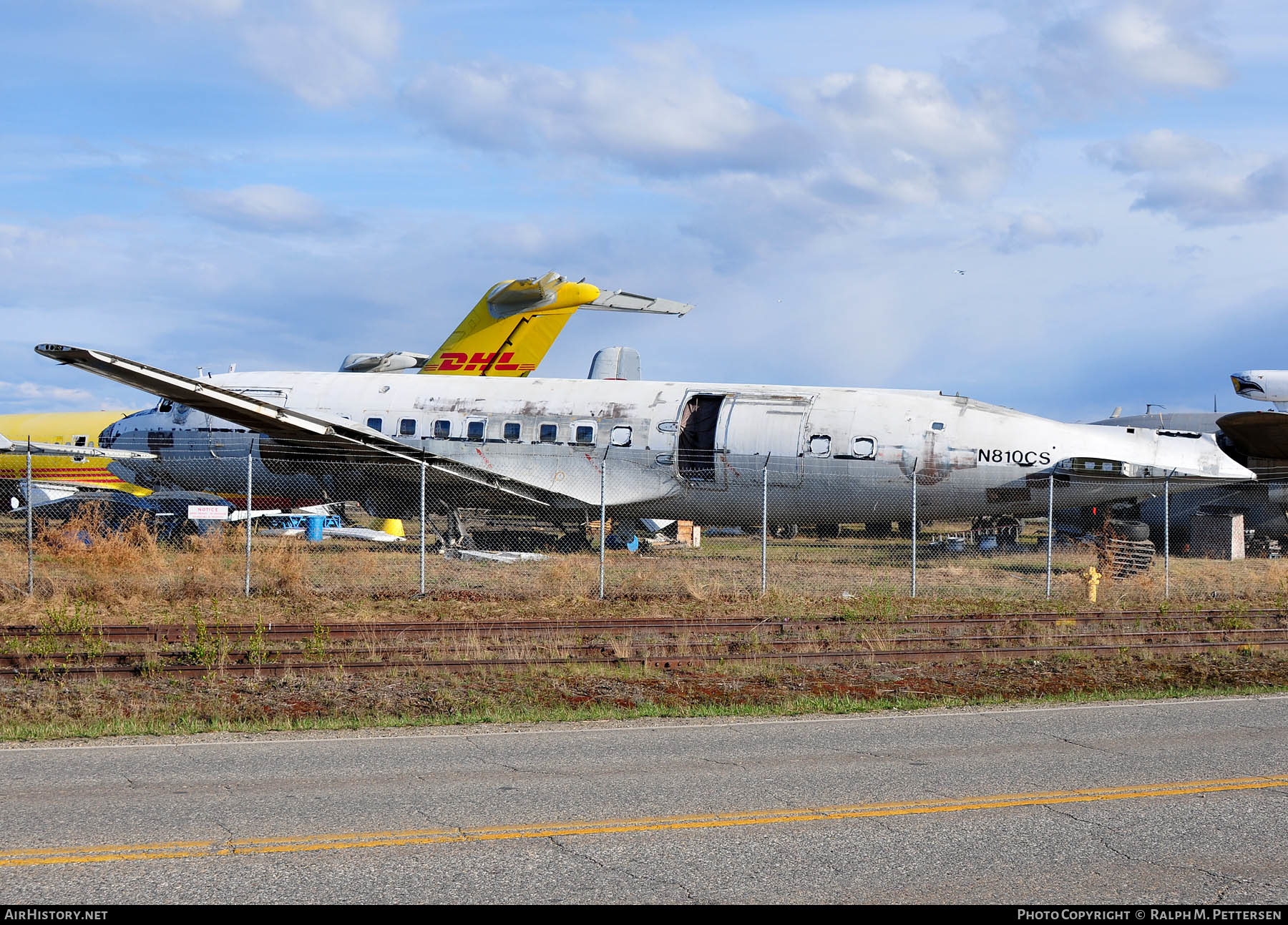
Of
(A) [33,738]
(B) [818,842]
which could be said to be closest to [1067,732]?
(B) [818,842]

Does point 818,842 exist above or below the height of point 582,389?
below

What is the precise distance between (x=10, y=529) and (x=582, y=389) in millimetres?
19971

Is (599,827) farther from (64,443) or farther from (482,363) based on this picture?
(64,443)

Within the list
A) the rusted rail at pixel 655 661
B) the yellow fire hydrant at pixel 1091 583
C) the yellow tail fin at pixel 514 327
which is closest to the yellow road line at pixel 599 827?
the rusted rail at pixel 655 661

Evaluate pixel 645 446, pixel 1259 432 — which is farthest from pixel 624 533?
pixel 1259 432

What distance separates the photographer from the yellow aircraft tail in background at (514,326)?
113 ft

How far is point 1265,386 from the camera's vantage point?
29.6 meters

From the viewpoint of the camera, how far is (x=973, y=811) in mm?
8398

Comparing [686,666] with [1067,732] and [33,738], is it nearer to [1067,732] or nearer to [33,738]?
[1067,732]


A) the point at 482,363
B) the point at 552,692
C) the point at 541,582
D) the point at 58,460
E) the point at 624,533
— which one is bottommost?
the point at 552,692

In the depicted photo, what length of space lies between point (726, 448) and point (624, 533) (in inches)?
212

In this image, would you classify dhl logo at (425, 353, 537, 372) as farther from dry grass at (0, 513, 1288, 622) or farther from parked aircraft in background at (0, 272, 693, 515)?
dry grass at (0, 513, 1288, 622)

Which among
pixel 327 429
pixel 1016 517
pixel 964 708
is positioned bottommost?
pixel 964 708

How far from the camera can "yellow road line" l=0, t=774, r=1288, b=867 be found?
7207 mm
